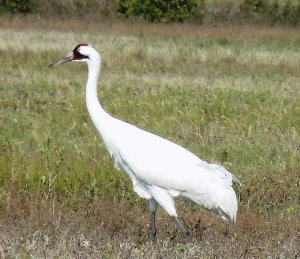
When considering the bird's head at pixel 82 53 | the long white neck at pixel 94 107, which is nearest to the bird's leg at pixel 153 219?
the long white neck at pixel 94 107

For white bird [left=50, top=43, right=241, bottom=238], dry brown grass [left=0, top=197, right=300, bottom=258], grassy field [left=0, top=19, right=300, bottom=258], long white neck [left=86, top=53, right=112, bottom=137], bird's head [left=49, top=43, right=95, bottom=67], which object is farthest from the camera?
bird's head [left=49, top=43, right=95, bottom=67]

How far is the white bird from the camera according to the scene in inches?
264

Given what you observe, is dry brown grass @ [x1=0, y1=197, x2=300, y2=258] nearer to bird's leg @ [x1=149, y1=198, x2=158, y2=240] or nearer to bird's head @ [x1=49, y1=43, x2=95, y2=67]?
bird's leg @ [x1=149, y1=198, x2=158, y2=240]

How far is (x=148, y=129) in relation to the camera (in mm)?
11539

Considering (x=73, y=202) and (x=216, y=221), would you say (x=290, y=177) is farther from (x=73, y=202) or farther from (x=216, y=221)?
(x=73, y=202)

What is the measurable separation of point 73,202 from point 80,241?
1.63 meters

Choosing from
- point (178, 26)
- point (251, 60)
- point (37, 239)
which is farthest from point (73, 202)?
point (178, 26)

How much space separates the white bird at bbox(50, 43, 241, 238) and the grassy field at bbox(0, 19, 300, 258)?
255mm

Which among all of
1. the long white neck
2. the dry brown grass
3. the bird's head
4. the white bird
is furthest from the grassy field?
the bird's head

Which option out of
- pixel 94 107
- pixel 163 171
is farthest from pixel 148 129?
pixel 163 171

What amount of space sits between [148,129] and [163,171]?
484 centimetres

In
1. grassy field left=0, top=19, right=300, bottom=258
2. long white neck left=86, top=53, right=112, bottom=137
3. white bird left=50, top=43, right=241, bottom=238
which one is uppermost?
long white neck left=86, top=53, right=112, bottom=137

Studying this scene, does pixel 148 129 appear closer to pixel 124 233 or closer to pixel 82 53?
pixel 82 53

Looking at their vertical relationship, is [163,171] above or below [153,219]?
above
